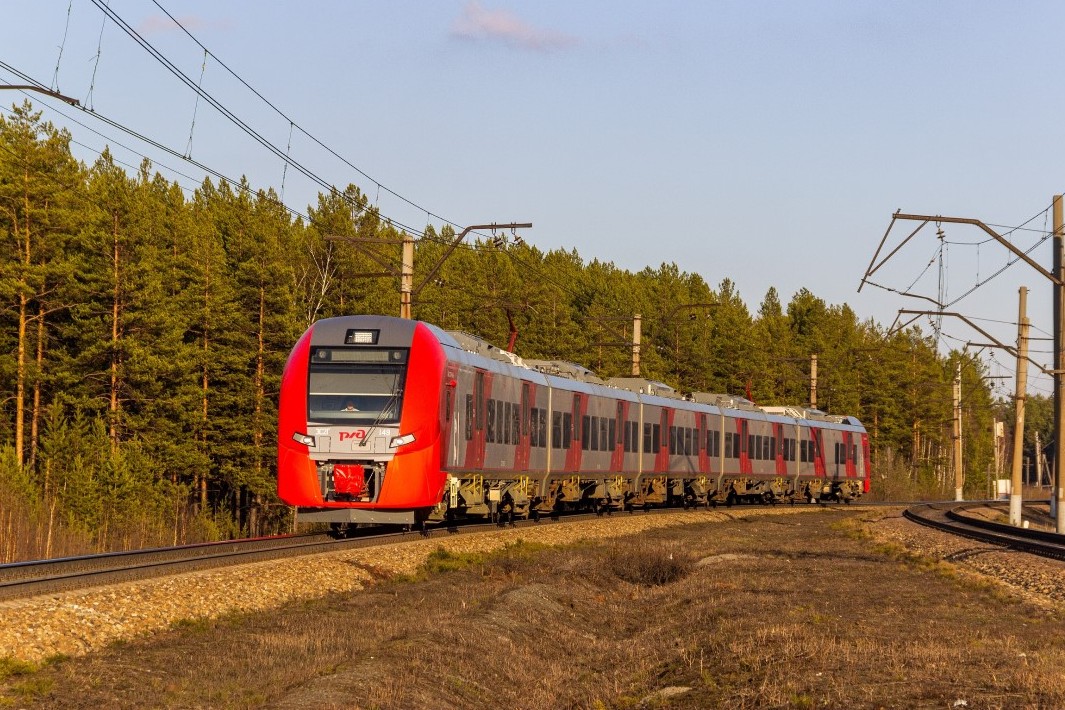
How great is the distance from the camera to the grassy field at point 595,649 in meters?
11.1

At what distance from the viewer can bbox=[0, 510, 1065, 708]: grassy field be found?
439 inches

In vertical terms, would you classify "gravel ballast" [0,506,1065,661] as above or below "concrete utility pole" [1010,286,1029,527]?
below

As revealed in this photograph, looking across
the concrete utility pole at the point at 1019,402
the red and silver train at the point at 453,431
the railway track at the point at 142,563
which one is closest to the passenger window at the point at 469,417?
the red and silver train at the point at 453,431

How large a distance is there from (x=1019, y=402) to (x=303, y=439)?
1068 inches

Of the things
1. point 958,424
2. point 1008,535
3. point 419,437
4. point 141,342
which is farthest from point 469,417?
point 958,424

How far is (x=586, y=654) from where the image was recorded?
1588 centimetres

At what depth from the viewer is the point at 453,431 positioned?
25062mm

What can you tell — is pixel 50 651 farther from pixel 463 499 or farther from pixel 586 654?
pixel 463 499

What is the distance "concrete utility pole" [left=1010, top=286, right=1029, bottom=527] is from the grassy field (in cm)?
2149

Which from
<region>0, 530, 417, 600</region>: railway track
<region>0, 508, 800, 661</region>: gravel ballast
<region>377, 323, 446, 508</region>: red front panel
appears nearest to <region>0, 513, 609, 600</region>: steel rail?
<region>0, 530, 417, 600</region>: railway track

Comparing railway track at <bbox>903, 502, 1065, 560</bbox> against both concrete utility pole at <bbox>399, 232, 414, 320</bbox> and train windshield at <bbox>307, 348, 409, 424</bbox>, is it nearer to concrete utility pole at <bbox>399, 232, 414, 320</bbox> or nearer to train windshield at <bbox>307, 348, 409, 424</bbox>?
train windshield at <bbox>307, 348, 409, 424</bbox>

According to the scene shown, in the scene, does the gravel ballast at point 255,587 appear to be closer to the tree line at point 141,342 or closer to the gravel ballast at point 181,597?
the gravel ballast at point 181,597

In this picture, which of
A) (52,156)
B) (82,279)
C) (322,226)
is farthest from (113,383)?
(322,226)

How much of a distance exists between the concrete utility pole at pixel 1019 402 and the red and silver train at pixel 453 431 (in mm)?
10392
